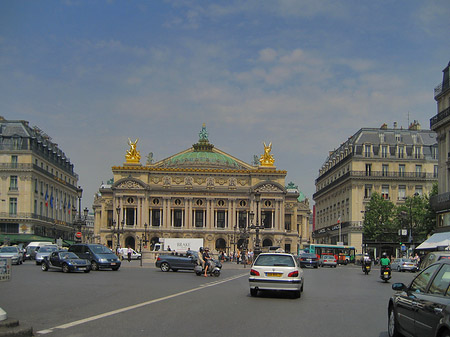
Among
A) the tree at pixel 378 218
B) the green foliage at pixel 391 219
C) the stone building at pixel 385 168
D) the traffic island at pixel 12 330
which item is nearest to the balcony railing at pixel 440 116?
the green foliage at pixel 391 219

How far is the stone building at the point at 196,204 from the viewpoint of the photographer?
11319cm

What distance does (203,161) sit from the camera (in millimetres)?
126250

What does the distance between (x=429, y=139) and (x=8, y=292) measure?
248ft

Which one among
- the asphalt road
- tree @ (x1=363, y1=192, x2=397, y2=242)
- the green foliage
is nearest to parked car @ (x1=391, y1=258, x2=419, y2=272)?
the green foliage

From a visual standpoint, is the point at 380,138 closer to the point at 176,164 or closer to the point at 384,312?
the point at 176,164

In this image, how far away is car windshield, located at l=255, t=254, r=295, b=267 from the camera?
20489mm

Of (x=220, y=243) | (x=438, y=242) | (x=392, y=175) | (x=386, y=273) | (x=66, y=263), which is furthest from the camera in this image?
(x=220, y=243)

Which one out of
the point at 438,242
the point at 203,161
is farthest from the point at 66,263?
the point at 203,161

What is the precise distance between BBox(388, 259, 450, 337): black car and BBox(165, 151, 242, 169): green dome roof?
113549 mm

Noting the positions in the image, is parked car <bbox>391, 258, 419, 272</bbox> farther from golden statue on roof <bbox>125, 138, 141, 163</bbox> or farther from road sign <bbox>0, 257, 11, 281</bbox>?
golden statue on roof <bbox>125, 138, 141, 163</bbox>

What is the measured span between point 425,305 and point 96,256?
3105cm

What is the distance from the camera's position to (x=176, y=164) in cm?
12562

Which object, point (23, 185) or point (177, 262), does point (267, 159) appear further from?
point (177, 262)

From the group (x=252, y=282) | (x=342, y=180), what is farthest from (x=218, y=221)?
(x=252, y=282)
